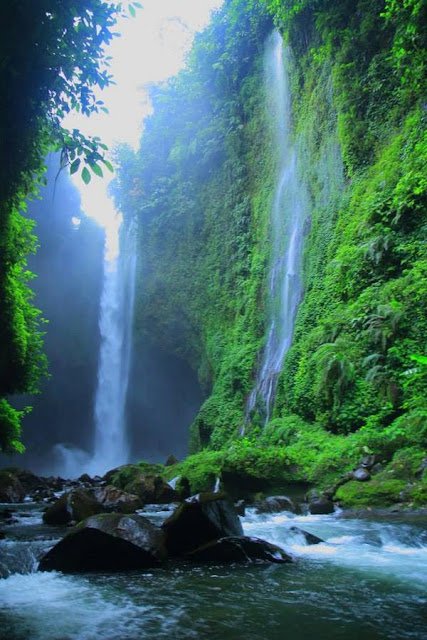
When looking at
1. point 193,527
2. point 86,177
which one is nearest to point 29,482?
point 193,527

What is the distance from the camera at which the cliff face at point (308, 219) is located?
10055mm

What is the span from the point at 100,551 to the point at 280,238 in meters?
14.1

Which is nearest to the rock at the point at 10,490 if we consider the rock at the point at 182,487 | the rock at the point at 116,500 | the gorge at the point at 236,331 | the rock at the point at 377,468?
the gorge at the point at 236,331

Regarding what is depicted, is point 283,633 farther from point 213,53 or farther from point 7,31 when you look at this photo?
point 213,53

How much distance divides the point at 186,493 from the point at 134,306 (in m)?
17.0

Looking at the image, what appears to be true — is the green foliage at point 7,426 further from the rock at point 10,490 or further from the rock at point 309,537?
the rock at point 309,537

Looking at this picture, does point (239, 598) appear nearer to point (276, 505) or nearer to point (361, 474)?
point (276, 505)

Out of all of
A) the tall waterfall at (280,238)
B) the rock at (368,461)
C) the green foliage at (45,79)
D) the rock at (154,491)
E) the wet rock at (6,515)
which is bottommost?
the wet rock at (6,515)

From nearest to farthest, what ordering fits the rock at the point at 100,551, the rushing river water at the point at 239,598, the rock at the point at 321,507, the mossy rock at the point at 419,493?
the rushing river water at the point at 239,598, the rock at the point at 100,551, the mossy rock at the point at 419,493, the rock at the point at 321,507

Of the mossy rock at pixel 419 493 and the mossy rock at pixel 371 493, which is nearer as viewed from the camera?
the mossy rock at pixel 419 493

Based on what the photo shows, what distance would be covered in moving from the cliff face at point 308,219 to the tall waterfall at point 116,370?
2.53 m

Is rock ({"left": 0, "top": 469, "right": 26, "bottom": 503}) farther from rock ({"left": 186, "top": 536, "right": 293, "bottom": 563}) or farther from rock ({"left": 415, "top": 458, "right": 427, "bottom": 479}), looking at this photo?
rock ({"left": 415, "top": 458, "right": 427, "bottom": 479})

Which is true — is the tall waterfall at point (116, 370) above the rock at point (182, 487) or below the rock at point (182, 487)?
above

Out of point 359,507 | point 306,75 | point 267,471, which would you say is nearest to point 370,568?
point 359,507
